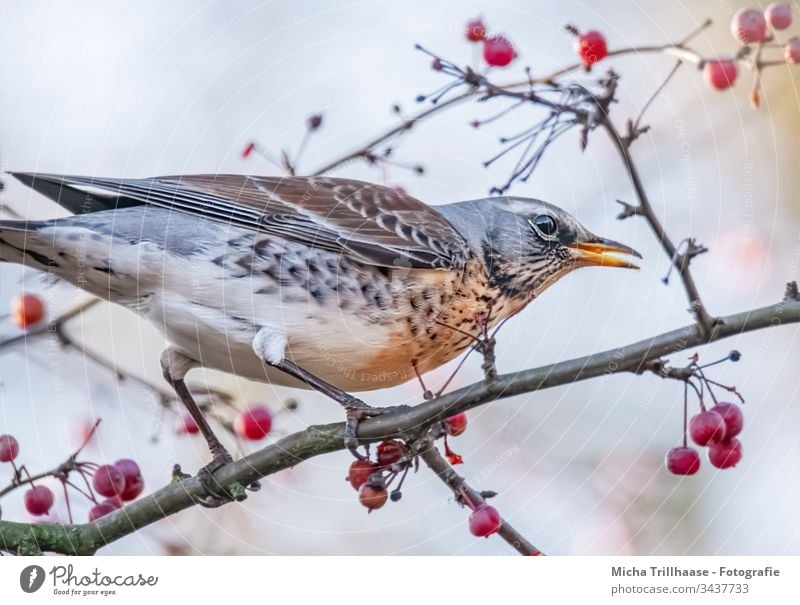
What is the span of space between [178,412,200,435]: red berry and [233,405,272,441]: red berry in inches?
5.5

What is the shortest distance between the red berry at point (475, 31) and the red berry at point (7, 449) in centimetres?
119

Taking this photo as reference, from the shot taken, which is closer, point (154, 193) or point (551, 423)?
point (154, 193)

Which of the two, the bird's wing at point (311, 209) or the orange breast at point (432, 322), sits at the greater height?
the bird's wing at point (311, 209)

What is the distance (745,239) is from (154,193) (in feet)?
4.27

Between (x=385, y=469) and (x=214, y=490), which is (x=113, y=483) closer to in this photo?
(x=214, y=490)

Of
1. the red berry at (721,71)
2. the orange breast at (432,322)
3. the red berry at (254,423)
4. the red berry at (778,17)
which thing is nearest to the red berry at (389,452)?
the orange breast at (432,322)

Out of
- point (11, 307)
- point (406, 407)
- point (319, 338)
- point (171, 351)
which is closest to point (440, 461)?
point (406, 407)

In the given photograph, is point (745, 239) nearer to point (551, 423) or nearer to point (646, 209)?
point (551, 423)

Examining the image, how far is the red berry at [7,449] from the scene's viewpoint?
1.82 m

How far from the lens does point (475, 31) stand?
6.66 feet

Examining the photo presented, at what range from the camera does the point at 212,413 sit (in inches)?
82.5

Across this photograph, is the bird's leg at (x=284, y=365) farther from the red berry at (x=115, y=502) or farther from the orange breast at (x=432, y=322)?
the red berry at (x=115, y=502)

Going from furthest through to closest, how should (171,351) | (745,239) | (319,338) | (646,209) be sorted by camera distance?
(745,239), (171,351), (319,338), (646,209)

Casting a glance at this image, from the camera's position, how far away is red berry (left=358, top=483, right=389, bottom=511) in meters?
1.72
